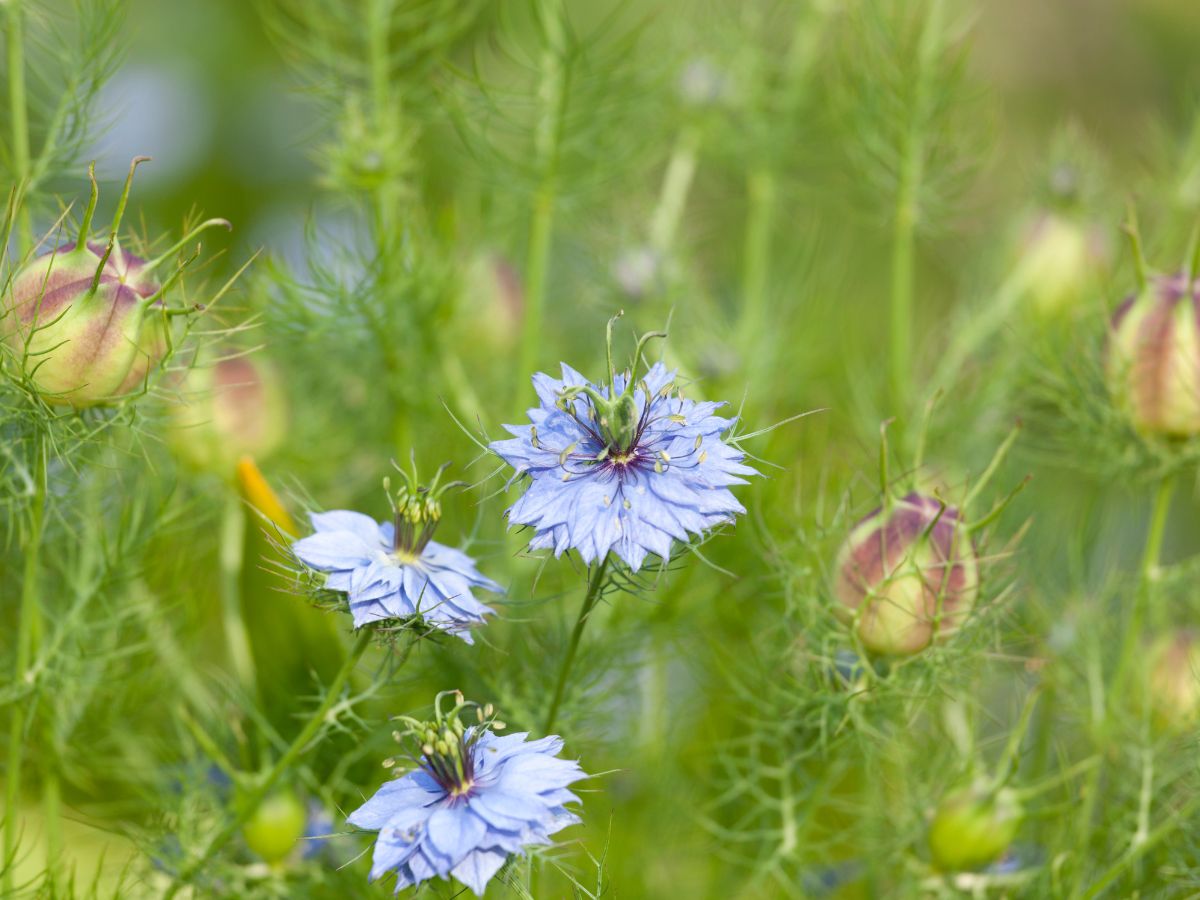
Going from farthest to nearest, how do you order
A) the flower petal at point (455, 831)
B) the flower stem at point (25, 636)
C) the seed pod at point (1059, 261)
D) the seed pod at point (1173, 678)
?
the seed pod at point (1059, 261)
the seed pod at point (1173, 678)
the flower stem at point (25, 636)
the flower petal at point (455, 831)

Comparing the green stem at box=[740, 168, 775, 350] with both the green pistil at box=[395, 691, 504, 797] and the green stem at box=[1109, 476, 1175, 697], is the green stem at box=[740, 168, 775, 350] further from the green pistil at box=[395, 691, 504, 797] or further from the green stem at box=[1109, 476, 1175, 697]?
the green pistil at box=[395, 691, 504, 797]

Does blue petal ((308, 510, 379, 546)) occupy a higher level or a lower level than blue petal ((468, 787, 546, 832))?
higher

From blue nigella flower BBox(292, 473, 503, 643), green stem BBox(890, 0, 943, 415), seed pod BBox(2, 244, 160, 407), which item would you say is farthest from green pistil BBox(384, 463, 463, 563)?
green stem BBox(890, 0, 943, 415)

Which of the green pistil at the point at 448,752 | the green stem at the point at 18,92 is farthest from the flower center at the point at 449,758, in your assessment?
the green stem at the point at 18,92

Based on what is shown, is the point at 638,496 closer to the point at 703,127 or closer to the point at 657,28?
the point at 703,127

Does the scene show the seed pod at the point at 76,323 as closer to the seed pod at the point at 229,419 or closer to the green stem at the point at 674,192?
the seed pod at the point at 229,419

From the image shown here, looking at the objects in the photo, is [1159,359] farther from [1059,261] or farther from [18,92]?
[18,92]
